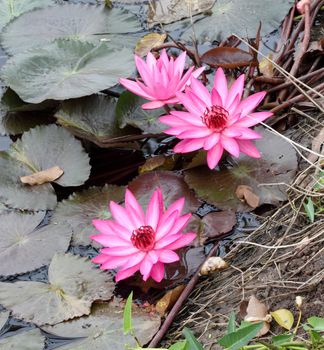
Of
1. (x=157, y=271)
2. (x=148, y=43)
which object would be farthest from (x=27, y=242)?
(x=148, y=43)

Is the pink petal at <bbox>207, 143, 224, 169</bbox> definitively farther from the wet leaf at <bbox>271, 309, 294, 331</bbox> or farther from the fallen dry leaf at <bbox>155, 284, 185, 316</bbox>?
the wet leaf at <bbox>271, 309, 294, 331</bbox>

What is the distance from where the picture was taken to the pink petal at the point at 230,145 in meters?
1.98

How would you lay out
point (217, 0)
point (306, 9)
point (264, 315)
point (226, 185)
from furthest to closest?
point (217, 0), point (306, 9), point (226, 185), point (264, 315)

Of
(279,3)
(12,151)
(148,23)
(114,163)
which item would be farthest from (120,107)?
(279,3)

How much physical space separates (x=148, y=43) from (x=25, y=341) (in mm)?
1441

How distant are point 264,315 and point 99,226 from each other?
1.77ft

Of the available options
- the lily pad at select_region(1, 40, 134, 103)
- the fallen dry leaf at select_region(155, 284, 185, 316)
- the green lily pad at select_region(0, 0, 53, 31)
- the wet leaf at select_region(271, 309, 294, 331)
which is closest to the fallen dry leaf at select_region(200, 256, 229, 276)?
the fallen dry leaf at select_region(155, 284, 185, 316)

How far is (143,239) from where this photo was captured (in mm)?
1829

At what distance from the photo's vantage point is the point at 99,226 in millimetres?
1903

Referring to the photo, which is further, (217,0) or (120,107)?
(217,0)

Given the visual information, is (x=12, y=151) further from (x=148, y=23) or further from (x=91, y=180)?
(x=148, y=23)

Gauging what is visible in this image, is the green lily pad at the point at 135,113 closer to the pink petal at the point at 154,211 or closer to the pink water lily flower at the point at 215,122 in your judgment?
the pink water lily flower at the point at 215,122

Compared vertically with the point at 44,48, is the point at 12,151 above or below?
below

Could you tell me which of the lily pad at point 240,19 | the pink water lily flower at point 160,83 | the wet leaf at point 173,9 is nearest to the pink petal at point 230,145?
the pink water lily flower at point 160,83
